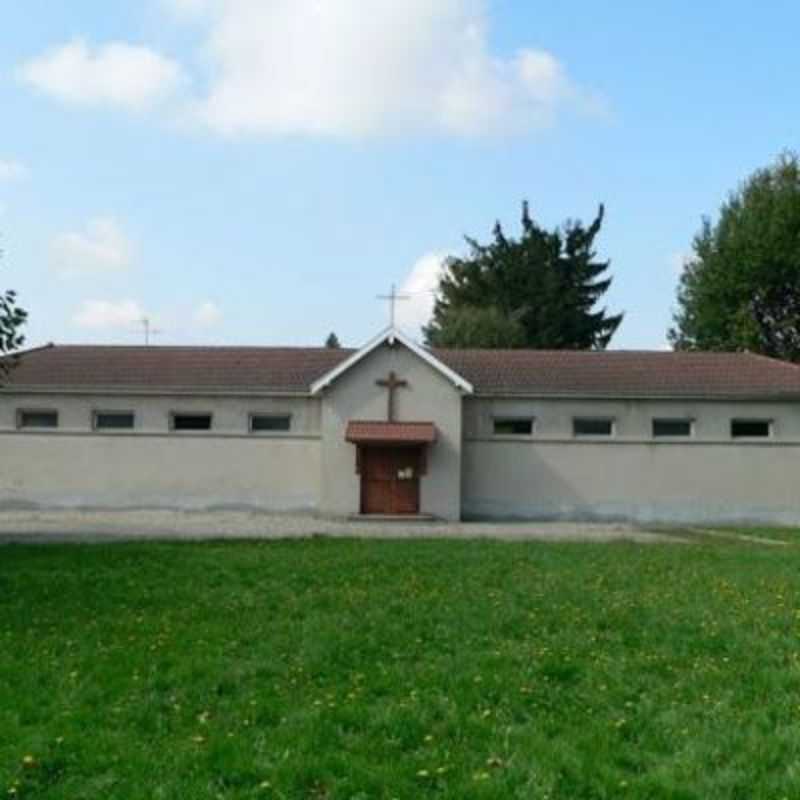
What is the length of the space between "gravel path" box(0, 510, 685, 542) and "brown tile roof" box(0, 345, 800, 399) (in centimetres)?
380

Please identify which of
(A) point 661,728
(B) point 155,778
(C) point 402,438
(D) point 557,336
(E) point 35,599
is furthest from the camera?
(D) point 557,336

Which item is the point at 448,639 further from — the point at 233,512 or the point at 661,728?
the point at 233,512

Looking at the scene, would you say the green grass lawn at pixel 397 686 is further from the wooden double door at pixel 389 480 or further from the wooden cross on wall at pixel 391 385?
the wooden cross on wall at pixel 391 385

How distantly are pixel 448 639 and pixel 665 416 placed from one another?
80.0ft

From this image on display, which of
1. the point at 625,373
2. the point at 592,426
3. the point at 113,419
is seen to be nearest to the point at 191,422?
the point at 113,419

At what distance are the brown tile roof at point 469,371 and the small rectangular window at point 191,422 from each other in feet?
2.67

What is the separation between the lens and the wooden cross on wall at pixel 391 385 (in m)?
32.9

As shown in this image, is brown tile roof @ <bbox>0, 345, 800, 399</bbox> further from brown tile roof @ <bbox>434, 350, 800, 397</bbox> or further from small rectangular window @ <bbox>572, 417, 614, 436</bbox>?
small rectangular window @ <bbox>572, 417, 614, 436</bbox>

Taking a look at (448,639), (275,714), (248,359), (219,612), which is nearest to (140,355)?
(248,359)

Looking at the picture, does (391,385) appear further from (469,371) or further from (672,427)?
(672,427)

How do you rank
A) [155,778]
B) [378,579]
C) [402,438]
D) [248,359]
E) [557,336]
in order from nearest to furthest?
[155,778] < [378,579] < [402,438] < [248,359] < [557,336]

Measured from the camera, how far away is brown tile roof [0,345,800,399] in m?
33.7

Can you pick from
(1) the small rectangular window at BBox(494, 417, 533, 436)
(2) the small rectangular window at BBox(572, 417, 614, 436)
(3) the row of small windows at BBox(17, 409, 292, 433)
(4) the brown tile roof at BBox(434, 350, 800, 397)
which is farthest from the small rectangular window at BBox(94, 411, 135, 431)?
(2) the small rectangular window at BBox(572, 417, 614, 436)

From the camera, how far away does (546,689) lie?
27.7ft
